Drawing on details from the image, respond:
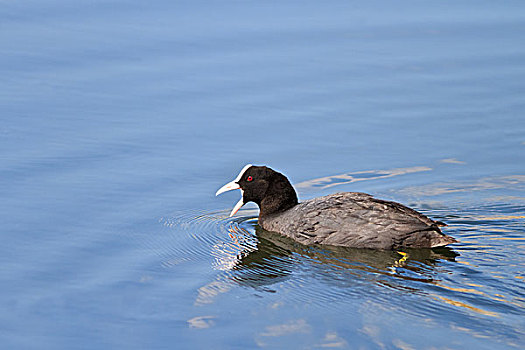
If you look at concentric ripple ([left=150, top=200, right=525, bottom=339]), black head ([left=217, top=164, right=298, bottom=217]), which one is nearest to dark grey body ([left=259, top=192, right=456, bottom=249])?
concentric ripple ([left=150, top=200, right=525, bottom=339])

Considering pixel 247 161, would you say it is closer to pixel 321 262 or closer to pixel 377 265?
pixel 321 262

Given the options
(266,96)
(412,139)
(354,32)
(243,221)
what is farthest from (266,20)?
(243,221)

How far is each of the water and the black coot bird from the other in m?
0.20

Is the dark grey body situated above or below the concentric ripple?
above

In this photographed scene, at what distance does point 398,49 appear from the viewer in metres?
14.6

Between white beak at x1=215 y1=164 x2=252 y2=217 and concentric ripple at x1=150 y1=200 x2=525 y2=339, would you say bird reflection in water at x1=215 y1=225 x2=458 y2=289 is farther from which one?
white beak at x1=215 y1=164 x2=252 y2=217

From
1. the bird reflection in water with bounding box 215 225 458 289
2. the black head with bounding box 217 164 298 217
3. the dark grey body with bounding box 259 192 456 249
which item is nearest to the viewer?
the bird reflection in water with bounding box 215 225 458 289

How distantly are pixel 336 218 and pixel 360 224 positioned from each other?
0.28 metres

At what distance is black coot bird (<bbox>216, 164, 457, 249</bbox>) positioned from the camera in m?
9.33

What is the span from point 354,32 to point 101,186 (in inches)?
250

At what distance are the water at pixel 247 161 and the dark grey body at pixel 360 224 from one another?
189 mm

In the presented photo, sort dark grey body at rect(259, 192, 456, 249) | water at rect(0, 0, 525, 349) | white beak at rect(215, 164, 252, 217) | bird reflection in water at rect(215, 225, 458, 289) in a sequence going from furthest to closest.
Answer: white beak at rect(215, 164, 252, 217)
dark grey body at rect(259, 192, 456, 249)
bird reflection in water at rect(215, 225, 458, 289)
water at rect(0, 0, 525, 349)

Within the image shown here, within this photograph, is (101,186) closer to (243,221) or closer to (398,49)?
(243,221)

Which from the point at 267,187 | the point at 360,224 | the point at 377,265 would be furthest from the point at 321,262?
the point at 267,187
